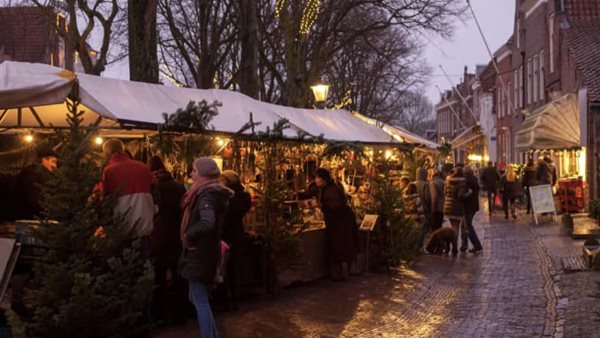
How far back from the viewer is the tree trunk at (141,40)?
17.8 metres

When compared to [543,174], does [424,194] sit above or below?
below

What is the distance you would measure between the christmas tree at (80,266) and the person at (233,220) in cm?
312

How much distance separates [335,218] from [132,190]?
5270 millimetres

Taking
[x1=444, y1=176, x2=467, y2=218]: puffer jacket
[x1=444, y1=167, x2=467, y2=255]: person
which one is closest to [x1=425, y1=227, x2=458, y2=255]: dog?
[x1=444, y1=167, x2=467, y2=255]: person

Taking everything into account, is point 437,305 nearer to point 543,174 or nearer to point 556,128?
point 543,174

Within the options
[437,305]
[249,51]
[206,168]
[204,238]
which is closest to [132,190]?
[206,168]

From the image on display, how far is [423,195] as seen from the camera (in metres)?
18.7

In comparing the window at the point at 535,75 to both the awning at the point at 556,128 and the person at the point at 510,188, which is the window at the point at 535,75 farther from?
the person at the point at 510,188

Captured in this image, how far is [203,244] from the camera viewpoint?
26.7ft

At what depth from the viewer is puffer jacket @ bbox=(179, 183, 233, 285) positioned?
8.07 metres

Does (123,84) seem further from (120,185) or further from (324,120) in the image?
(324,120)

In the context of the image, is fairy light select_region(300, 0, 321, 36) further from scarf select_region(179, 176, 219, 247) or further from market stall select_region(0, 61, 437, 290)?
scarf select_region(179, 176, 219, 247)

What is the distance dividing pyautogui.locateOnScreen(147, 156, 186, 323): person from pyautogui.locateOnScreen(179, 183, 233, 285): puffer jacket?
1.52 meters

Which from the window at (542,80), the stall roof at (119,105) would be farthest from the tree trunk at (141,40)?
the window at (542,80)
